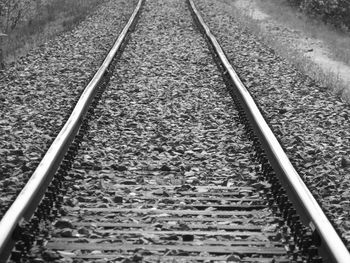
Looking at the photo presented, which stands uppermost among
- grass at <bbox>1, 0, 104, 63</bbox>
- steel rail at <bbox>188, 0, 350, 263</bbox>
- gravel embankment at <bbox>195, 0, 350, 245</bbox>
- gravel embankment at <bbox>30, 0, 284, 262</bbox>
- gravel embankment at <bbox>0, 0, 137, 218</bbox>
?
steel rail at <bbox>188, 0, 350, 263</bbox>

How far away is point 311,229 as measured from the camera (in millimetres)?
3311

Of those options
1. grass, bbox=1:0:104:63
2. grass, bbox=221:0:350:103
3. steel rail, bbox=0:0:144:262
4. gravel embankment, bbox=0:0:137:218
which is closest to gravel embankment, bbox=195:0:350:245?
grass, bbox=221:0:350:103

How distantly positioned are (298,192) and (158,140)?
1.86 m

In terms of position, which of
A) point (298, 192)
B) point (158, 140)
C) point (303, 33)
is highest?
point (298, 192)

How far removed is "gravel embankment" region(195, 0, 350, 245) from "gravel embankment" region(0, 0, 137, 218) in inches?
90.2

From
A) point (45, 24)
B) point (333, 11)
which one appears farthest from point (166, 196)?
point (333, 11)

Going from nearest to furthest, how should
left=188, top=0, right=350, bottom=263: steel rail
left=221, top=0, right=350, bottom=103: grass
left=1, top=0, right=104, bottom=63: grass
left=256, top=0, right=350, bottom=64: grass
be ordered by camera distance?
left=188, top=0, right=350, bottom=263: steel rail → left=221, top=0, right=350, bottom=103: grass → left=1, top=0, right=104, bottom=63: grass → left=256, top=0, right=350, bottom=64: grass

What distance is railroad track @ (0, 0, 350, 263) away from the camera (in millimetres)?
3248

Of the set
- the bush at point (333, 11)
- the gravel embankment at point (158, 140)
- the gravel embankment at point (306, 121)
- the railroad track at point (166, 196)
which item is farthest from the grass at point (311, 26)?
the railroad track at point (166, 196)

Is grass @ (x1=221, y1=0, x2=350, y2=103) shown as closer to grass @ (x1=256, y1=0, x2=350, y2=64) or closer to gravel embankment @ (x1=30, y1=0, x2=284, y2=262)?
grass @ (x1=256, y1=0, x2=350, y2=64)

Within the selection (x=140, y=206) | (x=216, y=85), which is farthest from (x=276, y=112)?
(x=140, y=206)

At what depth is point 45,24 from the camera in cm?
1451

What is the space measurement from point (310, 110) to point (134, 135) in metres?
2.35

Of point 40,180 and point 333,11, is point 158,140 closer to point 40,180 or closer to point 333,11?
point 40,180
